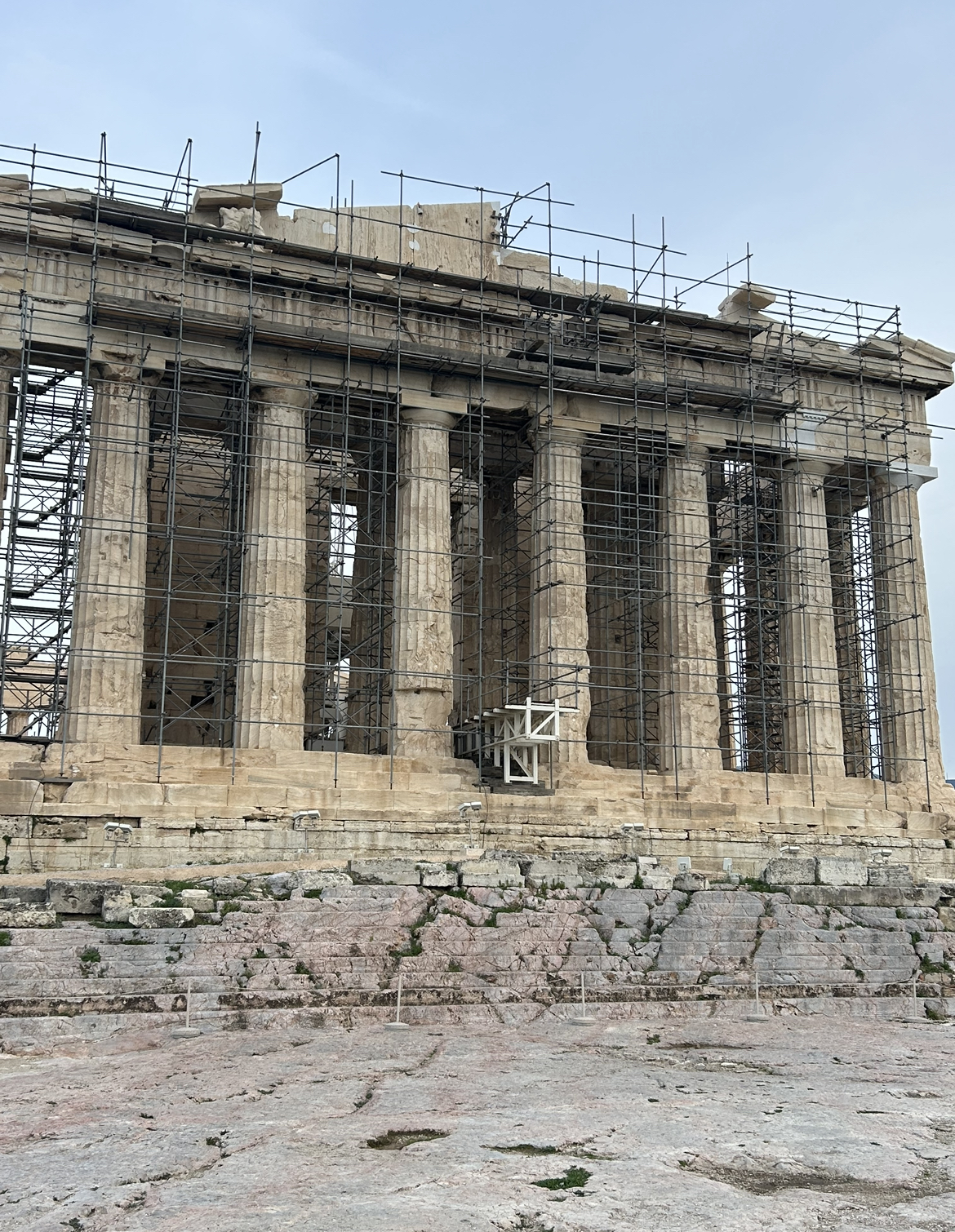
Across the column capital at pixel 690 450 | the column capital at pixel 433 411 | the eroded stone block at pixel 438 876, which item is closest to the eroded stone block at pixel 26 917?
the eroded stone block at pixel 438 876

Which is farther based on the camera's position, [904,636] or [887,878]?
[904,636]

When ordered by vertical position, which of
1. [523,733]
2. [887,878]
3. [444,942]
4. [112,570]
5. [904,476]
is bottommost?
[444,942]

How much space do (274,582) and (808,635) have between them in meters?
12.9

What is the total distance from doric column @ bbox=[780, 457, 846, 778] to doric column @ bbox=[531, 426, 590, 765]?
5360 millimetres

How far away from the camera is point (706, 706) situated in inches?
1142

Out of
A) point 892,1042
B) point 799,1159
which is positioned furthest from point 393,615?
point 799,1159

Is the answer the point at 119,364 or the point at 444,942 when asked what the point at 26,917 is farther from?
the point at 119,364

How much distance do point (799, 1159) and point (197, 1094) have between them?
4.51 metres

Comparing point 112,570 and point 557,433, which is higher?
point 557,433

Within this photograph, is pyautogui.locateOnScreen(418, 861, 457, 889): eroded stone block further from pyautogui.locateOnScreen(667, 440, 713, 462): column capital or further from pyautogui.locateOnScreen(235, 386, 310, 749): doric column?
pyautogui.locateOnScreen(667, 440, 713, 462): column capital

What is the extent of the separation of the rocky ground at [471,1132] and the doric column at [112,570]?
12168 mm

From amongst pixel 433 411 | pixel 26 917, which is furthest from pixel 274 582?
pixel 26 917

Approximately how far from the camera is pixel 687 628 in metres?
29.3

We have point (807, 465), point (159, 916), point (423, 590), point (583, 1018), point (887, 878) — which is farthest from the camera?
point (807, 465)
